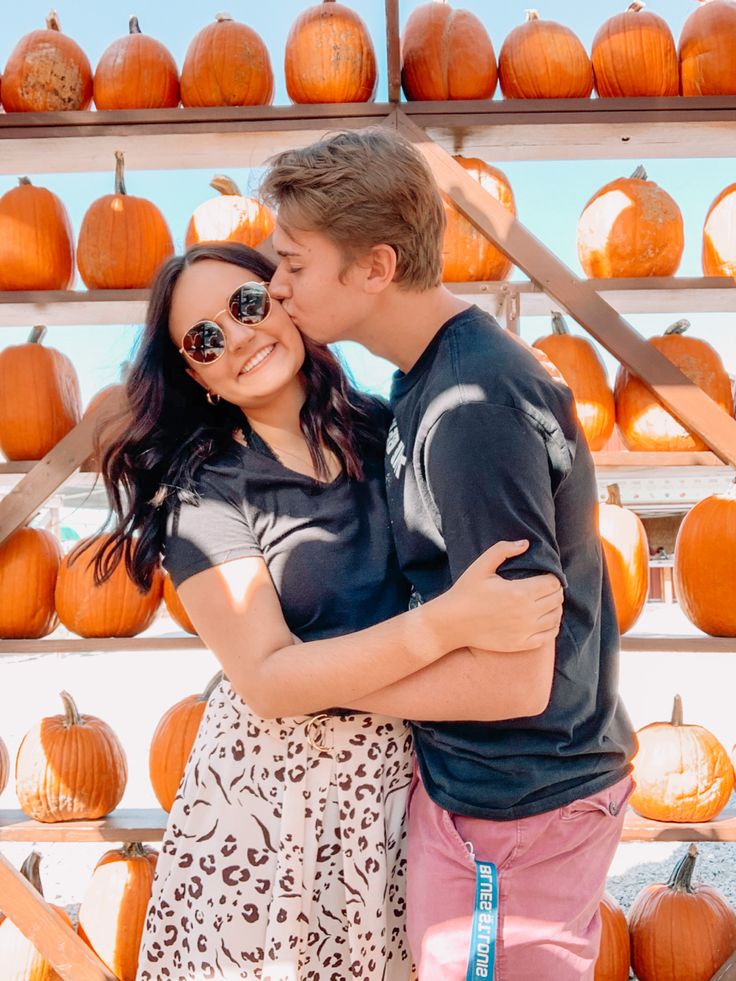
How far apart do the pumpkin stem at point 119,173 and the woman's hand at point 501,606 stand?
211 centimetres

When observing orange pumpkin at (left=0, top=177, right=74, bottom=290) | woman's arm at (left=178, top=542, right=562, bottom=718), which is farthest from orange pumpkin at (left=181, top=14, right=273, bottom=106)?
woman's arm at (left=178, top=542, right=562, bottom=718)

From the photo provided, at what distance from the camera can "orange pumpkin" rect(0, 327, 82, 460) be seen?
2.80 meters

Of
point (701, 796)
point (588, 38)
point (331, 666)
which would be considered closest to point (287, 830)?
point (331, 666)

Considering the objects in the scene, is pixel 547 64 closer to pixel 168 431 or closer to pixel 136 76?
pixel 136 76

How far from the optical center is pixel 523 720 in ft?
4.07

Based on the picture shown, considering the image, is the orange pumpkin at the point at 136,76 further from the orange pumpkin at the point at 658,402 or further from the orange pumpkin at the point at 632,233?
the orange pumpkin at the point at 658,402

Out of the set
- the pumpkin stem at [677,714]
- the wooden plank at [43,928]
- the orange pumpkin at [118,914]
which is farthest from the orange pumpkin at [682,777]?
the wooden plank at [43,928]

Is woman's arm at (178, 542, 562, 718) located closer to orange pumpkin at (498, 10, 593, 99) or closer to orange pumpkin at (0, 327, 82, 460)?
orange pumpkin at (0, 327, 82, 460)

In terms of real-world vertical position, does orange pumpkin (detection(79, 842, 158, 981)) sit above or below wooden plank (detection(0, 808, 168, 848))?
below

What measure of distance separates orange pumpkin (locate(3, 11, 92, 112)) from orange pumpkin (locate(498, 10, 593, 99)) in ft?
4.37

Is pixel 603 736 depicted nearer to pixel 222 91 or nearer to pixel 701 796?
pixel 701 796

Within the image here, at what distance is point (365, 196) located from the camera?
1.27m

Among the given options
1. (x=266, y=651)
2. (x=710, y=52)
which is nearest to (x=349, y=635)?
(x=266, y=651)

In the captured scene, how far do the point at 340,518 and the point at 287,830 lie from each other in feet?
1.58
